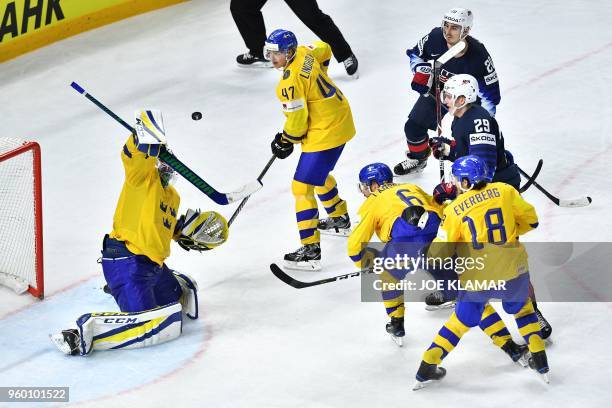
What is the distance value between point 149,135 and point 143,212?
38 centimetres

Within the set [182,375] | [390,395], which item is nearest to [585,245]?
[390,395]

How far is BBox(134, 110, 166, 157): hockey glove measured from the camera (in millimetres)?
4906

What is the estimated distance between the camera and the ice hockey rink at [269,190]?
4.80 m

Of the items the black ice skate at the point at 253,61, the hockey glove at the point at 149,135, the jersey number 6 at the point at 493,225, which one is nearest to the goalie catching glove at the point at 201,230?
the hockey glove at the point at 149,135

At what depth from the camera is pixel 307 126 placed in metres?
5.74

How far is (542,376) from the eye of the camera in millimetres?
4695

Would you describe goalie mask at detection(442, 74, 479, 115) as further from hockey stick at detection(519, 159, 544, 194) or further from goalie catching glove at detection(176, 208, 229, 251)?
goalie catching glove at detection(176, 208, 229, 251)

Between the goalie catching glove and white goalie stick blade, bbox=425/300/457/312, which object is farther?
the goalie catching glove

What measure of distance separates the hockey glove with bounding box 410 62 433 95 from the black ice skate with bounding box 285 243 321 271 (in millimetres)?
1087

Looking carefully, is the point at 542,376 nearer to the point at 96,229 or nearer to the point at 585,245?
the point at 585,245

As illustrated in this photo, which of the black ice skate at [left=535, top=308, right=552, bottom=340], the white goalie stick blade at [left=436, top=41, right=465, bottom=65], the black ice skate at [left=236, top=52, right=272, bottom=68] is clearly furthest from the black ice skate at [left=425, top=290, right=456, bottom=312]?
the black ice skate at [left=236, top=52, right=272, bottom=68]

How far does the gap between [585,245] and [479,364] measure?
3.88ft

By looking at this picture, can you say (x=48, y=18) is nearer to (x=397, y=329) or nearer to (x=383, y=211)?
(x=383, y=211)

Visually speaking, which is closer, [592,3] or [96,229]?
[96,229]
